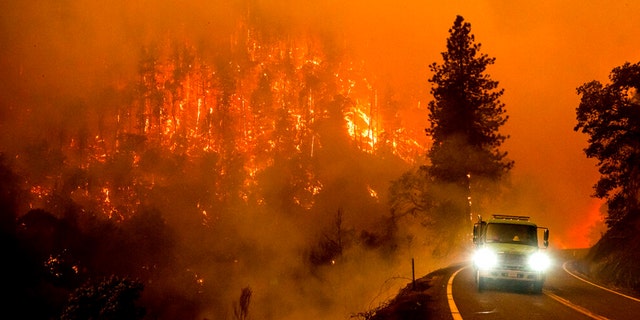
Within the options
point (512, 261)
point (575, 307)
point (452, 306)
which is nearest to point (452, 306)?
point (452, 306)

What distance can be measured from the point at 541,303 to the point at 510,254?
2149 millimetres

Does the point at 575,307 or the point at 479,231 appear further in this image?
the point at 479,231

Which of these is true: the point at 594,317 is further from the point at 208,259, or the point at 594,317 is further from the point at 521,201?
the point at 208,259

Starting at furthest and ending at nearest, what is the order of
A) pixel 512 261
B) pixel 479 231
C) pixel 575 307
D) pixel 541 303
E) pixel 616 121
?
pixel 616 121, pixel 479 231, pixel 512 261, pixel 541 303, pixel 575 307

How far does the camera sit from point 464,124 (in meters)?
44.6

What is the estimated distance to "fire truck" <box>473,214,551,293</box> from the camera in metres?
15.1

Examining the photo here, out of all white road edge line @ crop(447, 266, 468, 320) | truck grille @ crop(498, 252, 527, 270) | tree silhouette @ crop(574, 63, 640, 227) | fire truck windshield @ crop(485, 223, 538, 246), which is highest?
tree silhouette @ crop(574, 63, 640, 227)

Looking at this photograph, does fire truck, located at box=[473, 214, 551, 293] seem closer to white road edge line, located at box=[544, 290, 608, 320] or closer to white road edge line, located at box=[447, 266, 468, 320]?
white road edge line, located at box=[544, 290, 608, 320]

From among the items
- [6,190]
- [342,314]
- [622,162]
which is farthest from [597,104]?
[6,190]

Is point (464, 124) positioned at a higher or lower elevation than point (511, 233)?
higher

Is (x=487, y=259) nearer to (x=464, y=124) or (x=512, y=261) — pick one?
(x=512, y=261)

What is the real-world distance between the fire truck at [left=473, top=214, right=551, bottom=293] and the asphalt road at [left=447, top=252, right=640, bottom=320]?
1.63ft

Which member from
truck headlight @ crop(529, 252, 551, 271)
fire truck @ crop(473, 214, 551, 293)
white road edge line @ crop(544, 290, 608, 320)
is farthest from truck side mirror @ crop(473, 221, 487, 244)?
white road edge line @ crop(544, 290, 608, 320)

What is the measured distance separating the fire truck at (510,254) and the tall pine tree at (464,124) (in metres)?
28.0
